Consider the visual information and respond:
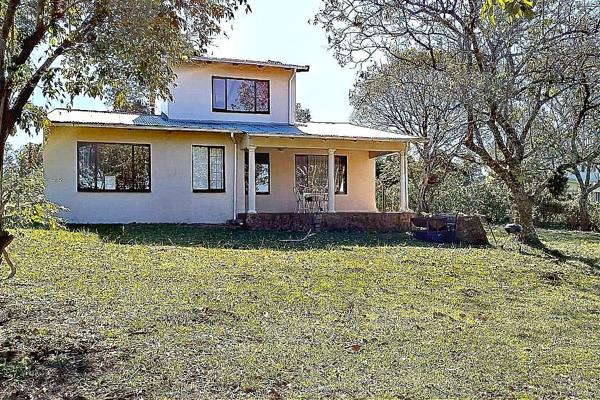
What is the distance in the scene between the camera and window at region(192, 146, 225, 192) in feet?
55.5

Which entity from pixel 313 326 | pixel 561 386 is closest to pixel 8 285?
pixel 313 326

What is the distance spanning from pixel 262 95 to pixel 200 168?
3.55 metres

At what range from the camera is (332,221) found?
16.4 metres

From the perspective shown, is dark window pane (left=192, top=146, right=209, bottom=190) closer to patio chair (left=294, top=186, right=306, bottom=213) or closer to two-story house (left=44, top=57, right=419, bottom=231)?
two-story house (left=44, top=57, right=419, bottom=231)

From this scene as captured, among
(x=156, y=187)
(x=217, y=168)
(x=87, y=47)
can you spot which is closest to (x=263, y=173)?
(x=217, y=168)

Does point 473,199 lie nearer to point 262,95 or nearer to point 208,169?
point 262,95

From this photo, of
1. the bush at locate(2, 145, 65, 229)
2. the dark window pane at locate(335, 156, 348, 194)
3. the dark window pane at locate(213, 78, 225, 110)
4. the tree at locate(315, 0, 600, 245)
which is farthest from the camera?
the dark window pane at locate(335, 156, 348, 194)

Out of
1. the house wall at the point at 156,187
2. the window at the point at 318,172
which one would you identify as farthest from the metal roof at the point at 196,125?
the window at the point at 318,172

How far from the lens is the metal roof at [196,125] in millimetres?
15180

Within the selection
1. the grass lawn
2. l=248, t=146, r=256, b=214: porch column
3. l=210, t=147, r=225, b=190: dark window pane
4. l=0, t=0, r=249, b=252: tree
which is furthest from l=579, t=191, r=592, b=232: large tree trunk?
l=0, t=0, r=249, b=252: tree

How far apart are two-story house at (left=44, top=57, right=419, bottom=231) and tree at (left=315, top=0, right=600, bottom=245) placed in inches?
147

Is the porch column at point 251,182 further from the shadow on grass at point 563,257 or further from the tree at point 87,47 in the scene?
the tree at point 87,47

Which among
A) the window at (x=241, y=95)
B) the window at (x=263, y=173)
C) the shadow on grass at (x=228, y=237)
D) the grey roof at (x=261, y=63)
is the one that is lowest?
the shadow on grass at (x=228, y=237)

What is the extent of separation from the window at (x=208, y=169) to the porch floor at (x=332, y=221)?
1.52 meters
